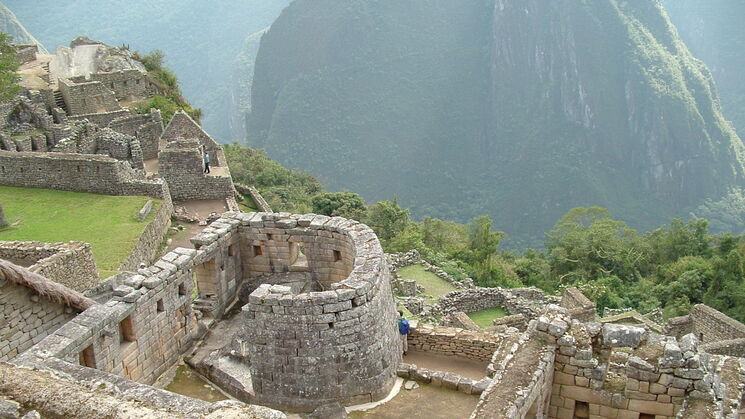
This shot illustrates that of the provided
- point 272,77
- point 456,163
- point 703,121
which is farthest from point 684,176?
point 272,77

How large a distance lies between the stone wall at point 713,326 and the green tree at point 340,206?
662 inches

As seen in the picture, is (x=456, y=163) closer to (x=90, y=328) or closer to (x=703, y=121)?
(x=703, y=121)

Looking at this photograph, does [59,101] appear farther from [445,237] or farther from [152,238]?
[445,237]

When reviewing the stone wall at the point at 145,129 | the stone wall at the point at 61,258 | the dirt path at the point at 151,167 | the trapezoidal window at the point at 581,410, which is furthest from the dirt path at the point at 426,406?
the stone wall at the point at 145,129

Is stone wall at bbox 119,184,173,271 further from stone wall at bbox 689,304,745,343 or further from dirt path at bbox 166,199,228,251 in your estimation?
stone wall at bbox 689,304,745,343

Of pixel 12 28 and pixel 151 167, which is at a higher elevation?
pixel 12 28

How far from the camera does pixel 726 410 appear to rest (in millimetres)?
6203

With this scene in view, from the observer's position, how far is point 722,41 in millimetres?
150750

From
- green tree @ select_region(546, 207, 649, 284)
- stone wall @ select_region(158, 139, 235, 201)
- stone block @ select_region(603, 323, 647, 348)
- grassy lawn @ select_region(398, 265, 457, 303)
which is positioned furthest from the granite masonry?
green tree @ select_region(546, 207, 649, 284)

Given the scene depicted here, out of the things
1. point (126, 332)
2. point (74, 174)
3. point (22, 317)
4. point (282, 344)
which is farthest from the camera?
point (74, 174)

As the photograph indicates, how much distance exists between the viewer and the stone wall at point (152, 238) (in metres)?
16.3

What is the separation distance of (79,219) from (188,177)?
485cm

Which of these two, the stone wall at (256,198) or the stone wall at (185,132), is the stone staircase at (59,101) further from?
the stone wall at (256,198)

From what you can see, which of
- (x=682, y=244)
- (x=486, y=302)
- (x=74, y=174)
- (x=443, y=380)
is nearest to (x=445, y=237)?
(x=682, y=244)
